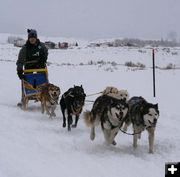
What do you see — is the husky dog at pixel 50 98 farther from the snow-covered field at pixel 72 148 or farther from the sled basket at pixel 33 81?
the sled basket at pixel 33 81

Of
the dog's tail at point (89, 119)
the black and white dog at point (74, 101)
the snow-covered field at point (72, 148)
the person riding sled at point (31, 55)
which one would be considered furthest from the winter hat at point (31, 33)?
the dog's tail at point (89, 119)

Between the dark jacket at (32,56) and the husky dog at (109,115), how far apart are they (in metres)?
3.32

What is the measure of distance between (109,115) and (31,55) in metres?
4.04

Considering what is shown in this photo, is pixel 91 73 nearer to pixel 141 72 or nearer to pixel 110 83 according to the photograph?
pixel 141 72

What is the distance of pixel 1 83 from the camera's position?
44.2 feet

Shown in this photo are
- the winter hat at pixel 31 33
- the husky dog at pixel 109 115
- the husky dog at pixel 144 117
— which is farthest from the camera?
the winter hat at pixel 31 33

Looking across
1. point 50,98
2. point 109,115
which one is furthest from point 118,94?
point 109,115

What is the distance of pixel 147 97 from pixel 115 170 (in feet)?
19.1

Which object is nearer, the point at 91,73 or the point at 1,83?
the point at 1,83

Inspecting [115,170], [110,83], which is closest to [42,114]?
[115,170]

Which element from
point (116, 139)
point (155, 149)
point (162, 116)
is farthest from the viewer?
point (162, 116)

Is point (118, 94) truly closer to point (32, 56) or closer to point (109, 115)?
point (109, 115)

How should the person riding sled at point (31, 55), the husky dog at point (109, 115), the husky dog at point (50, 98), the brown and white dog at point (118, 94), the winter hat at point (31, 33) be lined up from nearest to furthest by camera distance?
the husky dog at point (109, 115)
the brown and white dog at point (118, 94)
the husky dog at point (50, 98)
the winter hat at point (31, 33)
the person riding sled at point (31, 55)

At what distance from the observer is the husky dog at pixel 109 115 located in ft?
19.4
